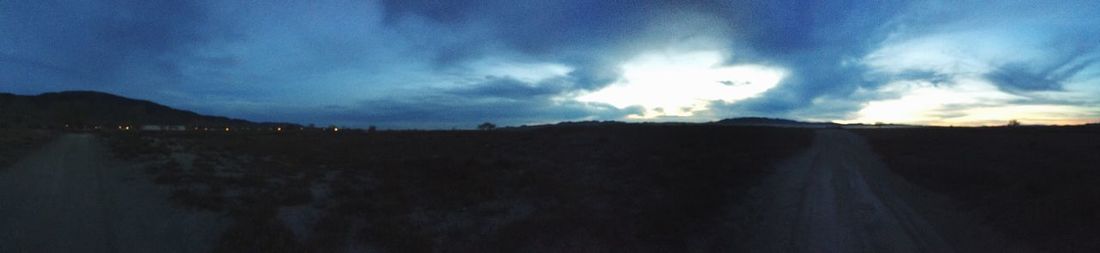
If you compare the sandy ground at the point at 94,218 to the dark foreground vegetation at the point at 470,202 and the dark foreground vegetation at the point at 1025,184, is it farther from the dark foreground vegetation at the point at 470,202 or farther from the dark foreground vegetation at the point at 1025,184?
the dark foreground vegetation at the point at 1025,184

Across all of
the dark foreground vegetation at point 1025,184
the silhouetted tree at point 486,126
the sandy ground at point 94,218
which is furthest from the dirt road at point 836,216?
the silhouetted tree at point 486,126

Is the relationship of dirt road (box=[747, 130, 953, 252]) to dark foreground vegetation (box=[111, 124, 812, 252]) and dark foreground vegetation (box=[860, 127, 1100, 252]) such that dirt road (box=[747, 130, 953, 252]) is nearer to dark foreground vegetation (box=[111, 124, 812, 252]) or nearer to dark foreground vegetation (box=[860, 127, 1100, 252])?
dark foreground vegetation (box=[111, 124, 812, 252])

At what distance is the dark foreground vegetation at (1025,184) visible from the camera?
10.2 meters

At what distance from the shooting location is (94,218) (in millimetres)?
9781

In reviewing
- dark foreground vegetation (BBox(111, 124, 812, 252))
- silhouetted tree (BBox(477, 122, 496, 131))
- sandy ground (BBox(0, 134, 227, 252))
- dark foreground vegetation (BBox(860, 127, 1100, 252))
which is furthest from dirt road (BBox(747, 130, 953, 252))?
silhouetted tree (BBox(477, 122, 496, 131))

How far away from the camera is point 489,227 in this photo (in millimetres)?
10883

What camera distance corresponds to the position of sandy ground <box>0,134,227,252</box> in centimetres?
812

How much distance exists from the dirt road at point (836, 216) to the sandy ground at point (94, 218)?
372 inches

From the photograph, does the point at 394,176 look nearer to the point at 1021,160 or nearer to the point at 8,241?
the point at 8,241

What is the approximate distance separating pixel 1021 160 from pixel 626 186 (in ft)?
54.8

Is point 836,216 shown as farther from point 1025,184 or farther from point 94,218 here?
point 94,218

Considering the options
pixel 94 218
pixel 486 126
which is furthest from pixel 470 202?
pixel 486 126

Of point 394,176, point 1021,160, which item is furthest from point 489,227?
point 1021,160

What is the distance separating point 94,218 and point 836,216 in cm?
1389
